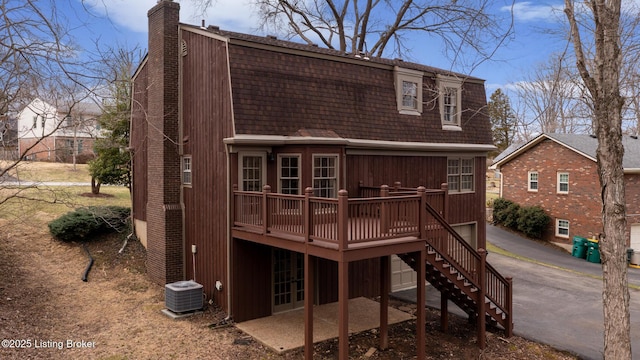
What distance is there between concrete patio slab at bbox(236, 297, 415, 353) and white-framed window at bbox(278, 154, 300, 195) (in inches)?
135

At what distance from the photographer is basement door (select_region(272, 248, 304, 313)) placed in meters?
12.9

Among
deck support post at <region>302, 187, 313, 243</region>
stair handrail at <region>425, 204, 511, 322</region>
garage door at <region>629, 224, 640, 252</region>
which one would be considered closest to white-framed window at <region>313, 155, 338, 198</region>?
deck support post at <region>302, 187, 313, 243</region>

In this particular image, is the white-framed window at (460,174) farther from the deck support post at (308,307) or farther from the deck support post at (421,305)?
the deck support post at (308,307)

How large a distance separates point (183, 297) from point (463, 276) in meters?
7.33

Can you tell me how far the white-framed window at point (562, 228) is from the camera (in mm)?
27070

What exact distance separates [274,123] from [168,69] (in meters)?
4.47

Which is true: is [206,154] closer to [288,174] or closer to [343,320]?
[288,174]

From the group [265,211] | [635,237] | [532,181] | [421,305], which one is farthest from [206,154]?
[635,237]

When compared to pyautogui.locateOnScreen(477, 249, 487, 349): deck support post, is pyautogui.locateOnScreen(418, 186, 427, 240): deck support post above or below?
above

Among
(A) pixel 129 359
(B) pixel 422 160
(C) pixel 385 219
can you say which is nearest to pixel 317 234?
(C) pixel 385 219

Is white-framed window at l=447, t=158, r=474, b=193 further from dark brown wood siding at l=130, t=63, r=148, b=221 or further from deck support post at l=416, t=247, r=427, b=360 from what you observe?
dark brown wood siding at l=130, t=63, r=148, b=221

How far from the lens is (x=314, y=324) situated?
12.0 metres

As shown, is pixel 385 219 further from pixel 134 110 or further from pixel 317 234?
pixel 134 110

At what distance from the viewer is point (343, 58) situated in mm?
14031
